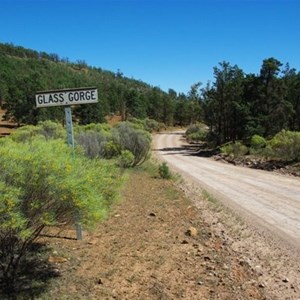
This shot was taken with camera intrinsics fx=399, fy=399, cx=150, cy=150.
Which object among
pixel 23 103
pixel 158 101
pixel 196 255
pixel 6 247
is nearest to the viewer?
pixel 6 247

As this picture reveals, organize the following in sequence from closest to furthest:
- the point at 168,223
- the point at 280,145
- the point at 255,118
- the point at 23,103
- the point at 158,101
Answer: the point at 168,223
the point at 280,145
the point at 255,118
the point at 23,103
the point at 158,101

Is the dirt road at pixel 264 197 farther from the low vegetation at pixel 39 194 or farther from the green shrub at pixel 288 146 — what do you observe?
the low vegetation at pixel 39 194

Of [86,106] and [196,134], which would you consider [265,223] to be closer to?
[86,106]

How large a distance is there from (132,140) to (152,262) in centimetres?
1304

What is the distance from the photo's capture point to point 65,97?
276 inches

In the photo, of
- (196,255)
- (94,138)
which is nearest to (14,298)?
(196,255)

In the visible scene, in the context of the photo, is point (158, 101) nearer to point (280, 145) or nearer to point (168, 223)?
point (280, 145)

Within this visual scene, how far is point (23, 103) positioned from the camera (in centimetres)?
5931

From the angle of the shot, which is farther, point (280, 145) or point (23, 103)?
point (23, 103)

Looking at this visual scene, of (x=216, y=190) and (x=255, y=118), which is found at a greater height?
(x=255, y=118)

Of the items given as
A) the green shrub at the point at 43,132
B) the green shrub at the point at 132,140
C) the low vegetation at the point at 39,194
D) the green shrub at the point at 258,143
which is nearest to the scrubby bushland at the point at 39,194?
the low vegetation at the point at 39,194

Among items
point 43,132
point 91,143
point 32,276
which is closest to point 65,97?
point 32,276

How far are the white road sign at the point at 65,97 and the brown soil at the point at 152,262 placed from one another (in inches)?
99.2

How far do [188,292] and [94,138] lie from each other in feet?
36.0
